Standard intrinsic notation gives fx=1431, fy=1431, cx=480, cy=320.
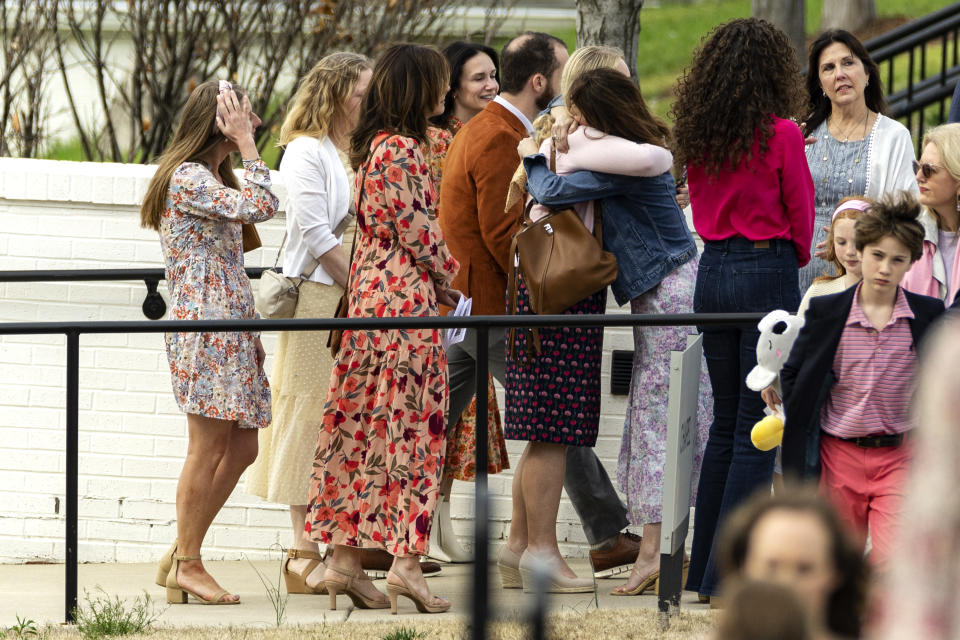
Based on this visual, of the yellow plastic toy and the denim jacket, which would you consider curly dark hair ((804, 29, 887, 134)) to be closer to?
the denim jacket

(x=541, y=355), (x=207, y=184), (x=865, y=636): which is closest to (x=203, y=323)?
(x=207, y=184)

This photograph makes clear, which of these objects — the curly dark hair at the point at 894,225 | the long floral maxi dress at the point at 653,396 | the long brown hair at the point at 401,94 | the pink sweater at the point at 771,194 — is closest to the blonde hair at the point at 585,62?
the long brown hair at the point at 401,94

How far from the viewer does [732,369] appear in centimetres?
436

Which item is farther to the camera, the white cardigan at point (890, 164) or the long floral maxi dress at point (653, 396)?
the white cardigan at point (890, 164)

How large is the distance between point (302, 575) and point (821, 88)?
249cm

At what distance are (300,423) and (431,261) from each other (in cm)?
82

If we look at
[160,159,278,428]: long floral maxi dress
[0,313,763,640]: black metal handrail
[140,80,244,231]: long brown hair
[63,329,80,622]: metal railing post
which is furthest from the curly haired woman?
[63,329,80,622]: metal railing post

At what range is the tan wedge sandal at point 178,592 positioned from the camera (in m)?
4.63

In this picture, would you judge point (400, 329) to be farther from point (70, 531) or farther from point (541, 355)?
point (70, 531)

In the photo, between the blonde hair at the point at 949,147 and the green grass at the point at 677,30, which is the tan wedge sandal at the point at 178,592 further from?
the green grass at the point at 677,30

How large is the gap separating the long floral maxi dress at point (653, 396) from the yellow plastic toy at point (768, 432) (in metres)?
0.62

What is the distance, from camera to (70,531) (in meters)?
4.37

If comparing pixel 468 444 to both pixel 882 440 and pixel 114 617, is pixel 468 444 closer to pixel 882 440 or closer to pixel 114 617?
pixel 114 617

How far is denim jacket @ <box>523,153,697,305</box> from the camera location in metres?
4.49
